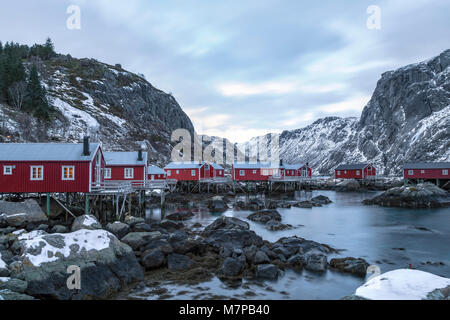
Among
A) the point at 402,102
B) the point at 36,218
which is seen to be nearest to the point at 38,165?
the point at 36,218

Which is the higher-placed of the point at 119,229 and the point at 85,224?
the point at 85,224

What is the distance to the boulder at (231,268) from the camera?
15.7 m

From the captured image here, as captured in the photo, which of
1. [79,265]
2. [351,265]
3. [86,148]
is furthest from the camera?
[86,148]

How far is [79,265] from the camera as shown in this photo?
513 inches

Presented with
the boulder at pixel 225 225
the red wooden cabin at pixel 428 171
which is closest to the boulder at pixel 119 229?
the boulder at pixel 225 225

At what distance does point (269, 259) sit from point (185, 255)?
4.84m

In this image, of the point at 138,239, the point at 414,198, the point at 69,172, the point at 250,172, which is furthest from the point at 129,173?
the point at 414,198

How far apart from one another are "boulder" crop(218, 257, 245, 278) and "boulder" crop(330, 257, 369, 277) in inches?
214

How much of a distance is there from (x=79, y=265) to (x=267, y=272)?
8.72 m

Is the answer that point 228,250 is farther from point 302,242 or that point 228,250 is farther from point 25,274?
point 25,274

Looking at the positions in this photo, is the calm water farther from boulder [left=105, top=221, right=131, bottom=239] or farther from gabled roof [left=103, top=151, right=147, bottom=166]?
boulder [left=105, top=221, right=131, bottom=239]

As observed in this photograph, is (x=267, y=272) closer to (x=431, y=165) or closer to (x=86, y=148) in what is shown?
(x=86, y=148)

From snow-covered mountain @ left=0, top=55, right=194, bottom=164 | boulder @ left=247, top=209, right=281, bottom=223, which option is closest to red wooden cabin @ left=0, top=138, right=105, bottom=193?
boulder @ left=247, top=209, right=281, bottom=223

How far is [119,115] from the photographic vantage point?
10838 cm
